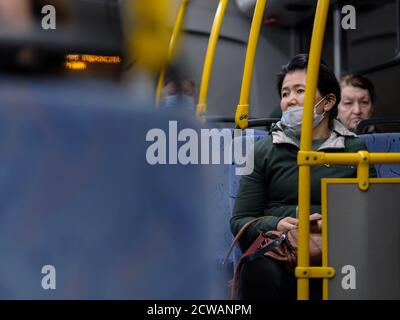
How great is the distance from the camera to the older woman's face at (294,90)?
195cm

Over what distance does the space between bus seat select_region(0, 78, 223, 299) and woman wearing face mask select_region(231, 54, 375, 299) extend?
96cm

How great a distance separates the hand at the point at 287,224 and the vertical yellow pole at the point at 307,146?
0.23 meters

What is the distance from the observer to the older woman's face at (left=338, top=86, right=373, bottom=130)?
2906mm

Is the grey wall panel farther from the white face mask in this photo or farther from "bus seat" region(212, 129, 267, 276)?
"bus seat" region(212, 129, 267, 276)

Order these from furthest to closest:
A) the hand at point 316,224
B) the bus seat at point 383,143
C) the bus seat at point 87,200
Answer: the bus seat at point 383,143 < the hand at point 316,224 < the bus seat at point 87,200

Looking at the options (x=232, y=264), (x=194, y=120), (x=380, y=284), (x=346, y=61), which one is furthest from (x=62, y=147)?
(x=346, y=61)

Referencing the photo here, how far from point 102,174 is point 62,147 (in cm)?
7

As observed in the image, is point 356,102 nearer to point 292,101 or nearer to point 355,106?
point 355,106

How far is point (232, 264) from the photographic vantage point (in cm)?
222

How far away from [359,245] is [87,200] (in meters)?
0.82

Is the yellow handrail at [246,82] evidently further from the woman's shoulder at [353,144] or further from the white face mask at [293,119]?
the woman's shoulder at [353,144]

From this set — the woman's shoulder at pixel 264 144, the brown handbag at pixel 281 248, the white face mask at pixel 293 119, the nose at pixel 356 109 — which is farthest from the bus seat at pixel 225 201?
the nose at pixel 356 109

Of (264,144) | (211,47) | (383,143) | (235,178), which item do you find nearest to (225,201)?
(235,178)

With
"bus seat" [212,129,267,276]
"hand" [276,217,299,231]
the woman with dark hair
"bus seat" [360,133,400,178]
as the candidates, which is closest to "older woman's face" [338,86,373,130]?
the woman with dark hair
